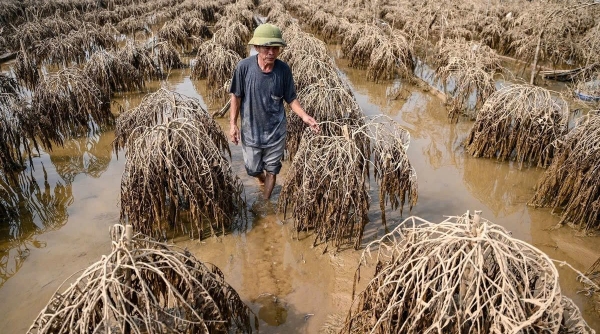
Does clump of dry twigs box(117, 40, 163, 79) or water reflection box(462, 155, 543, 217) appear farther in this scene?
clump of dry twigs box(117, 40, 163, 79)

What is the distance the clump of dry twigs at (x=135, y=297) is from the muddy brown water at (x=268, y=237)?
3.26 feet

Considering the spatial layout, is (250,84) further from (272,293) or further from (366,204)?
(272,293)

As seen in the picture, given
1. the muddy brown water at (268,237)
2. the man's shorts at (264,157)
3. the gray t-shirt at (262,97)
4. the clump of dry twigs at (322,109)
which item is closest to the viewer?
the muddy brown water at (268,237)

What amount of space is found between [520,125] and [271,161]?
3897mm

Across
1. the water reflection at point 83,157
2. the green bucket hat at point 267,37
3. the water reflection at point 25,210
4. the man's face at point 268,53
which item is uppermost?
the green bucket hat at point 267,37

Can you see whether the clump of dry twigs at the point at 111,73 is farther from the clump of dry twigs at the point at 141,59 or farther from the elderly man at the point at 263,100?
the elderly man at the point at 263,100

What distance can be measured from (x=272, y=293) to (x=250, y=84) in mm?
2248

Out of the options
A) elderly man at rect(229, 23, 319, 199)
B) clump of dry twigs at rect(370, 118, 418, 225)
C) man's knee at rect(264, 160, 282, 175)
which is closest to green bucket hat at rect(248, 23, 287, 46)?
elderly man at rect(229, 23, 319, 199)

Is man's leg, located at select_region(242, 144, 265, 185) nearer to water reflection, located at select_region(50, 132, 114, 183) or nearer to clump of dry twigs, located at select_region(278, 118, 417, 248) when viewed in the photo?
clump of dry twigs, located at select_region(278, 118, 417, 248)

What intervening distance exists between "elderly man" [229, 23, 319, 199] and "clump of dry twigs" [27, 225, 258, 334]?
220 cm

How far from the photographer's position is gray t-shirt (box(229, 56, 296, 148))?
14.3 ft

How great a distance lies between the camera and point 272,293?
374 centimetres

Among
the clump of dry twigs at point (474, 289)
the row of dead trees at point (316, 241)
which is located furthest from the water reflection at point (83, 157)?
the clump of dry twigs at point (474, 289)

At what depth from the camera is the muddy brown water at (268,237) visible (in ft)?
12.0
